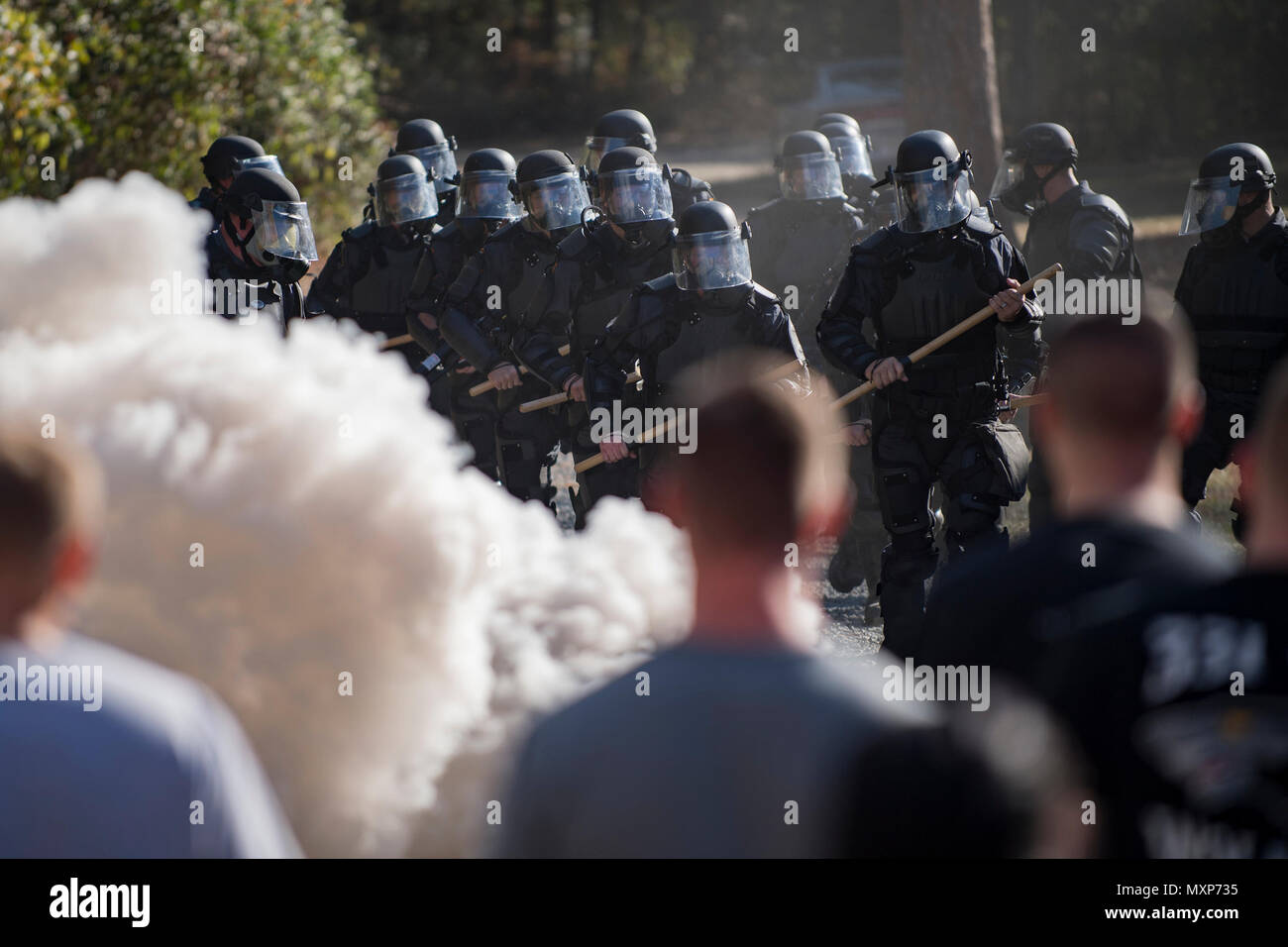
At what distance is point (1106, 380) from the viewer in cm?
261

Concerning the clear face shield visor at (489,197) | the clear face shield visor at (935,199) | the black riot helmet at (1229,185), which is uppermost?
the clear face shield visor at (489,197)

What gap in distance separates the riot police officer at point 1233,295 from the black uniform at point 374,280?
4.05 m

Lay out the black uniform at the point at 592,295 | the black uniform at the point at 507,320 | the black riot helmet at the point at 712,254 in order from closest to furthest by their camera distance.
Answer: the black riot helmet at the point at 712,254 → the black uniform at the point at 592,295 → the black uniform at the point at 507,320

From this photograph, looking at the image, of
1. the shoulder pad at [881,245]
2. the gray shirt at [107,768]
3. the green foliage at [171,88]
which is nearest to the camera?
the gray shirt at [107,768]

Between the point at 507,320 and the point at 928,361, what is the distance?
7.67 feet

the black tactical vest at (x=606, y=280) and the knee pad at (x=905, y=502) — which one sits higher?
the black tactical vest at (x=606, y=280)

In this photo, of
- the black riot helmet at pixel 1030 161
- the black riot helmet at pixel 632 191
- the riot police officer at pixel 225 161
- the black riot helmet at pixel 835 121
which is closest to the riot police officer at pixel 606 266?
the black riot helmet at pixel 632 191

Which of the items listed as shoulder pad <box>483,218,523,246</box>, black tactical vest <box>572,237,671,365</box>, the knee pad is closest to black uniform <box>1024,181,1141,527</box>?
the knee pad

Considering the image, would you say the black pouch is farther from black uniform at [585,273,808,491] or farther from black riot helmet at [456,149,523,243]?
black riot helmet at [456,149,523,243]

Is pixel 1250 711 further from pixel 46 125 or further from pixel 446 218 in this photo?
pixel 46 125

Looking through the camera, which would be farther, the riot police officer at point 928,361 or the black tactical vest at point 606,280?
the black tactical vest at point 606,280

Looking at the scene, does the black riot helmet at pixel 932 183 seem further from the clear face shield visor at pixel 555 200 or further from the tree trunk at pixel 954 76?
the tree trunk at pixel 954 76

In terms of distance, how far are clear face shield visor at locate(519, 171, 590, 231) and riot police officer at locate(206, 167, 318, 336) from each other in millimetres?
1114

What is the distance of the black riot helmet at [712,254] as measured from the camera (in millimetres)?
6207
